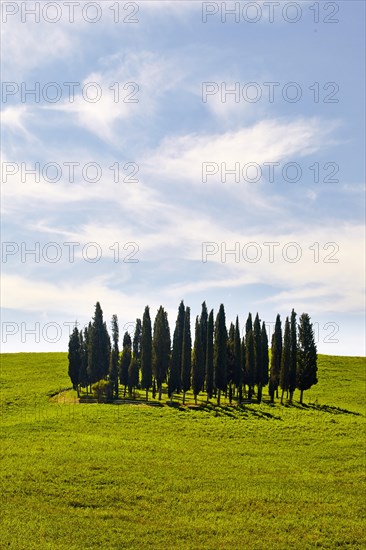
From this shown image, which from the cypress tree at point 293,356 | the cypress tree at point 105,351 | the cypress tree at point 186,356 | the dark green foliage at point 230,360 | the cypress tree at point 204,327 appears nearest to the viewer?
the cypress tree at point 186,356

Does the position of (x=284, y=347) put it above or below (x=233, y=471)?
above

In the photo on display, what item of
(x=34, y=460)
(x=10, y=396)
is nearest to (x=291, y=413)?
(x=34, y=460)

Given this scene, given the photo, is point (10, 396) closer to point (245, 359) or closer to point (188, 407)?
point (188, 407)

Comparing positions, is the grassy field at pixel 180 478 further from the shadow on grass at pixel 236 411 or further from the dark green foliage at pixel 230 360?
the dark green foliage at pixel 230 360

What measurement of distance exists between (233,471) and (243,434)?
1229 cm

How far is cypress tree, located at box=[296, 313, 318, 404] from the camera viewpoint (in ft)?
233

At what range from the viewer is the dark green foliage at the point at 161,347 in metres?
70.4

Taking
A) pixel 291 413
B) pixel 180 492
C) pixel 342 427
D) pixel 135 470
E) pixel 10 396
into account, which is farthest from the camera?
pixel 10 396

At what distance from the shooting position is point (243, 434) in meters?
45.7

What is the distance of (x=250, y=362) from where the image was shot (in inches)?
2911

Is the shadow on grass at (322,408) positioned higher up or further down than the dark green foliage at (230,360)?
further down

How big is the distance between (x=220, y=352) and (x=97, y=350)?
19920 millimetres

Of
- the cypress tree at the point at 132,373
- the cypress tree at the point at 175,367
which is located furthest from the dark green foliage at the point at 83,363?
the cypress tree at the point at 175,367

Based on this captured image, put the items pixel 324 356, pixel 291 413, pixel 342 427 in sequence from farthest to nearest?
1. pixel 324 356
2. pixel 291 413
3. pixel 342 427
